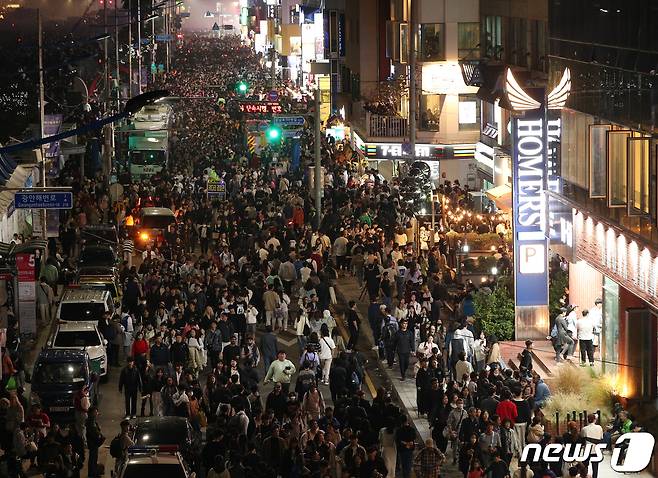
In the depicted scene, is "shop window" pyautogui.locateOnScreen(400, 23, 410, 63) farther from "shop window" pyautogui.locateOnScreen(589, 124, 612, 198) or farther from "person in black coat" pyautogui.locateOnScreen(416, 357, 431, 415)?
"person in black coat" pyautogui.locateOnScreen(416, 357, 431, 415)

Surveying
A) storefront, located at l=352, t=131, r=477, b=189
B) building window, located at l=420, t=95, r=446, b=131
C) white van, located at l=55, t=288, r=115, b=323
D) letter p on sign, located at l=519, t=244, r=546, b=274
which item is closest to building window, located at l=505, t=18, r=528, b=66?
storefront, located at l=352, t=131, r=477, b=189

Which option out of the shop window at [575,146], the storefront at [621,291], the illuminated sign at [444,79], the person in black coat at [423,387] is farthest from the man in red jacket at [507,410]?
the illuminated sign at [444,79]

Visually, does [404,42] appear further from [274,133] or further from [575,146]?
[575,146]

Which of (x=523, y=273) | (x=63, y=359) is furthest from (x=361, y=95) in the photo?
(x=63, y=359)

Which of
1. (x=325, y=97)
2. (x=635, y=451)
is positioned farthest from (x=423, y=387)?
(x=325, y=97)

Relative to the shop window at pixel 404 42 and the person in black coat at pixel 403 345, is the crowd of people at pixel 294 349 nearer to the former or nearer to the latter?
the person in black coat at pixel 403 345

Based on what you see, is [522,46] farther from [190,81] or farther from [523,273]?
[190,81]
